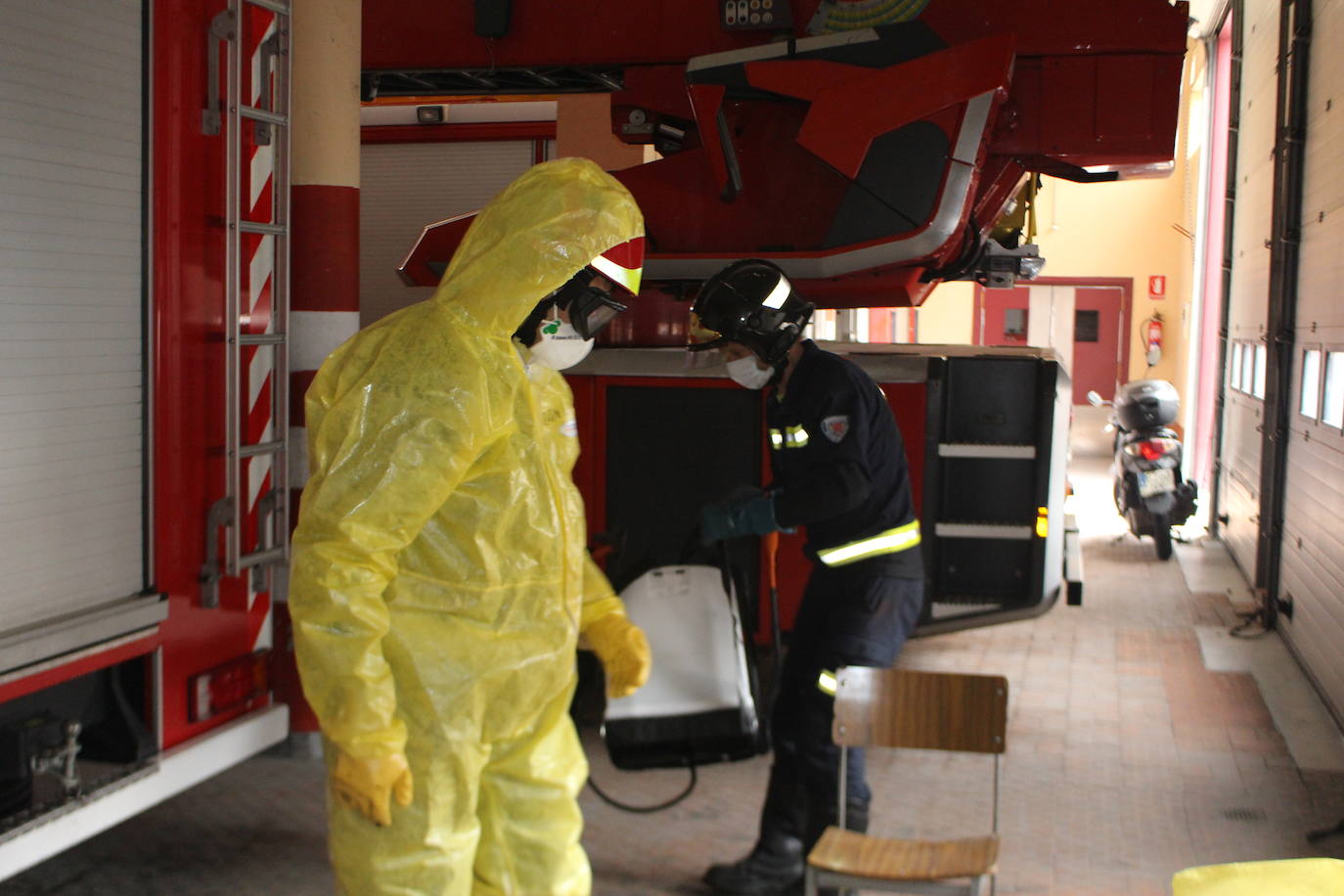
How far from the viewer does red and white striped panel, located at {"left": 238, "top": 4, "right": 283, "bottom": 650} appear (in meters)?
3.37

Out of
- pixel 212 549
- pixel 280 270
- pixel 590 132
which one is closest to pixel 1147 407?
pixel 590 132

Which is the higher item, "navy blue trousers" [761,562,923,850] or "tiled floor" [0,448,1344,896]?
"navy blue trousers" [761,562,923,850]

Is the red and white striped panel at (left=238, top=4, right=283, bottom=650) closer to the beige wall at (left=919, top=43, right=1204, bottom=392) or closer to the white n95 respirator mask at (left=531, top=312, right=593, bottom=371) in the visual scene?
the white n95 respirator mask at (left=531, top=312, right=593, bottom=371)

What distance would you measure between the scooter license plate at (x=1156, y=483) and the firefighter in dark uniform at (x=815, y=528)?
6199mm

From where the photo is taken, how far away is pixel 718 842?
427cm

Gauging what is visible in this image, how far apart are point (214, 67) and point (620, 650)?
1732 mm

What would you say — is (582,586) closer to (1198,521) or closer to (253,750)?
(253,750)

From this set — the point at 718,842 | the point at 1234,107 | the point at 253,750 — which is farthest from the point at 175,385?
the point at 1234,107

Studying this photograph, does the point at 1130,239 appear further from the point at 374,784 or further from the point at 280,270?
the point at 374,784

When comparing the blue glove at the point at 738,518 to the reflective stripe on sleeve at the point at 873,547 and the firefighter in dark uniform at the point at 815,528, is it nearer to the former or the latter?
the firefighter in dark uniform at the point at 815,528

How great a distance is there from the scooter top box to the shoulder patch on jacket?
21.7 ft

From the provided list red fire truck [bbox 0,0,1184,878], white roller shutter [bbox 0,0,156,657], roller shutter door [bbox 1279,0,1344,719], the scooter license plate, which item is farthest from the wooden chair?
the scooter license plate

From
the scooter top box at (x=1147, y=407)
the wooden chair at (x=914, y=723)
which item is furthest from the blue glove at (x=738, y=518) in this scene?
the scooter top box at (x=1147, y=407)

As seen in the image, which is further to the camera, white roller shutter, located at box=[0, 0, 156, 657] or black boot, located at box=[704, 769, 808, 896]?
black boot, located at box=[704, 769, 808, 896]
